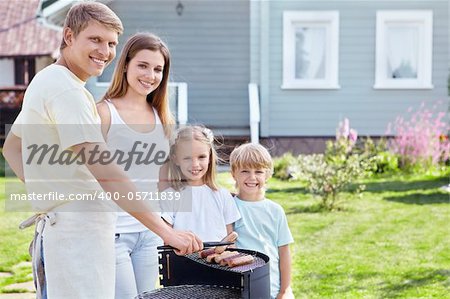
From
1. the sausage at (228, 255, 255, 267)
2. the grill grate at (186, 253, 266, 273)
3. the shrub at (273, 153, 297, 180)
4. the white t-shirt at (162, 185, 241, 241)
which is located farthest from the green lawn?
the sausage at (228, 255, 255, 267)

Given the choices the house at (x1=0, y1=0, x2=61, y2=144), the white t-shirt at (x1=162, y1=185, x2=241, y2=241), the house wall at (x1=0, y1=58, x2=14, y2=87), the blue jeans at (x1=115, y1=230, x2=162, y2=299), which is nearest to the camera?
the blue jeans at (x1=115, y1=230, x2=162, y2=299)

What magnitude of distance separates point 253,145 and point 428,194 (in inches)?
267

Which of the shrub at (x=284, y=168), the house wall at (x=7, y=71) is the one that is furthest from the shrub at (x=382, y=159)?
the house wall at (x=7, y=71)

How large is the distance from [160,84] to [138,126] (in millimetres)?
269

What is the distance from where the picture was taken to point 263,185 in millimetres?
3818

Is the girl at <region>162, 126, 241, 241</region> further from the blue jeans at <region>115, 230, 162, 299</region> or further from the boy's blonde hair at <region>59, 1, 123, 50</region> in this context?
the boy's blonde hair at <region>59, 1, 123, 50</region>

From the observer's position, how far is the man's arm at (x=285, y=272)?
363cm

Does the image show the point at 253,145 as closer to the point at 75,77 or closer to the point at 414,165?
the point at 75,77

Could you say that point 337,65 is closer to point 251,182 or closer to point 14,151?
point 251,182

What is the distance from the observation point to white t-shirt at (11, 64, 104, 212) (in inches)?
104

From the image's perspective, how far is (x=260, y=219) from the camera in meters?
3.73

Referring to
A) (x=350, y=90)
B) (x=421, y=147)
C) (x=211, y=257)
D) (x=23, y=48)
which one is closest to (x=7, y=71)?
(x=23, y=48)

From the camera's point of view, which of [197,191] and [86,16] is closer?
→ [86,16]

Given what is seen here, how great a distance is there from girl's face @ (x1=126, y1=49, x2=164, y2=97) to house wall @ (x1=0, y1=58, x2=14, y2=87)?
27.8m
